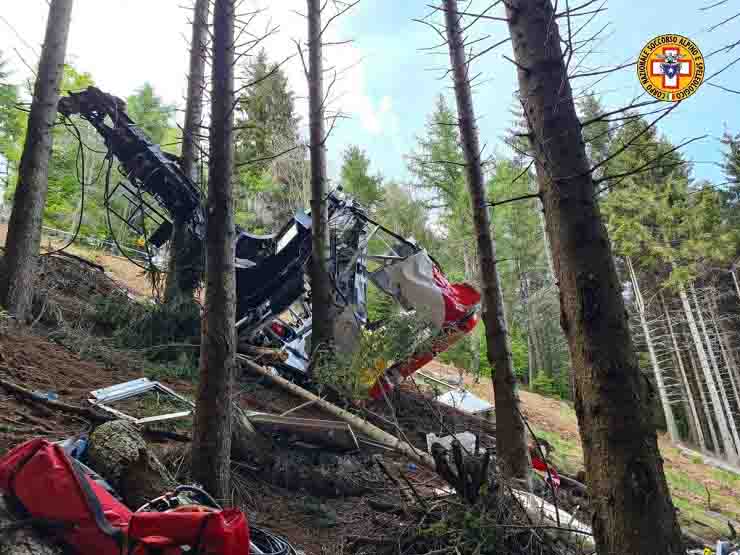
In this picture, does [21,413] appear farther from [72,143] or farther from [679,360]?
[72,143]

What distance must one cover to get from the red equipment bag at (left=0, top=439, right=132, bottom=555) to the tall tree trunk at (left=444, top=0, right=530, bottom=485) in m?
4.60

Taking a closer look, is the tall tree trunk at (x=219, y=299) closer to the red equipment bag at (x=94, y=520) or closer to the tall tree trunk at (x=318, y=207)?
the red equipment bag at (x=94, y=520)

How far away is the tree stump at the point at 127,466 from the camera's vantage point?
2768 mm

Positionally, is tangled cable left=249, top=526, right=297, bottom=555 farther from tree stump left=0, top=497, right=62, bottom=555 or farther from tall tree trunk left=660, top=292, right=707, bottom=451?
tall tree trunk left=660, top=292, right=707, bottom=451

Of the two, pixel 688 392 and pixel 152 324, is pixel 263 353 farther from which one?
pixel 688 392

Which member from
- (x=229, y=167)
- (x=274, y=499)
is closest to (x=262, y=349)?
(x=274, y=499)

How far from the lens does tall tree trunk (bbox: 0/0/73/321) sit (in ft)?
18.8

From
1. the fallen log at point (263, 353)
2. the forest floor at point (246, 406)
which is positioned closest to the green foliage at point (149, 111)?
the forest floor at point (246, 406)

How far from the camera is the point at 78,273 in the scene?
862 cm

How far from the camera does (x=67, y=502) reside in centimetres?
210

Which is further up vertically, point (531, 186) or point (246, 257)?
point (531, 186)

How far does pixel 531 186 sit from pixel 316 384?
83.3ft

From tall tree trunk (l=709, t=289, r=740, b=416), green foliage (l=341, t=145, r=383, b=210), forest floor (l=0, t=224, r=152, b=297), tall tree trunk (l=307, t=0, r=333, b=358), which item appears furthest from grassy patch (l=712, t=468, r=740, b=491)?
green foliage (l=341, t=145, r=383, b=210)

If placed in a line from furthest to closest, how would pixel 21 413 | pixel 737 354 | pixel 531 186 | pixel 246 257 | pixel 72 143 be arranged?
pixel 531 186 → pixel 72 143 → pixel 737 354 → pixel 246 257 → pixel 21 413
